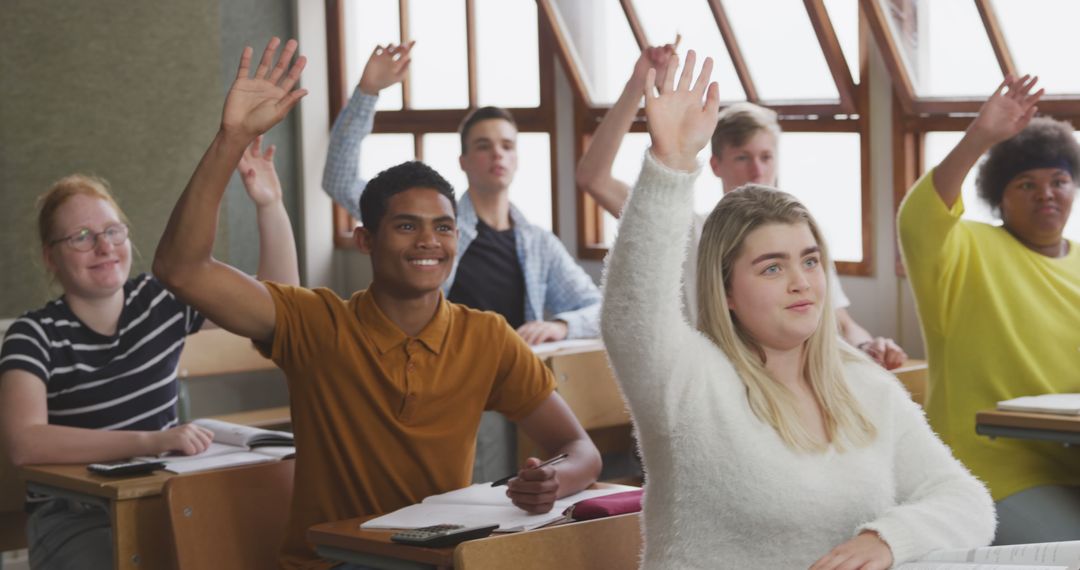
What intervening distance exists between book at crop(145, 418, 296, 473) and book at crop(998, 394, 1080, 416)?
1.64 m

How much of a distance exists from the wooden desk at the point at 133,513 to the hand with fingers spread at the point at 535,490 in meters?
0.77

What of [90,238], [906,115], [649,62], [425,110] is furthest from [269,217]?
[425,110]

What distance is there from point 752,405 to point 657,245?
0.98 feet

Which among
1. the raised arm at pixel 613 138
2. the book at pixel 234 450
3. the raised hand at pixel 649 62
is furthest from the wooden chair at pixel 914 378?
the book at pixel 234 450

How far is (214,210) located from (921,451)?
126 cm

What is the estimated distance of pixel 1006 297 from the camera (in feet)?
11.5

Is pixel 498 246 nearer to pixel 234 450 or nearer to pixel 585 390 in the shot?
pixel 585 390

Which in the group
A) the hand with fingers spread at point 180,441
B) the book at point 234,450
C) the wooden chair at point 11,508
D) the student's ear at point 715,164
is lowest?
the wooden chair at point 11,508

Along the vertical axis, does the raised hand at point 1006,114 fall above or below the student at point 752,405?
above

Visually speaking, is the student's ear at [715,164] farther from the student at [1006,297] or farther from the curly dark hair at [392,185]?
the curly dark hair at [392,185]

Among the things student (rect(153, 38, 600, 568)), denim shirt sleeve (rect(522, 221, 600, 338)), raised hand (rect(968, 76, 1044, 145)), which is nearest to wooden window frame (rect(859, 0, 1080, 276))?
denim shirt sleeve (rect(522, 221, 600, 338))

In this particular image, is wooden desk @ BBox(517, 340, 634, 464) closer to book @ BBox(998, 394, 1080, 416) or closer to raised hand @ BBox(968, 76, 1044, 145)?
book @ BBox(998, 394, 1080, 416)

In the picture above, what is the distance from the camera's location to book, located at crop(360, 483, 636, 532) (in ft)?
8.14

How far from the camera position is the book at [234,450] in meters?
3.10
